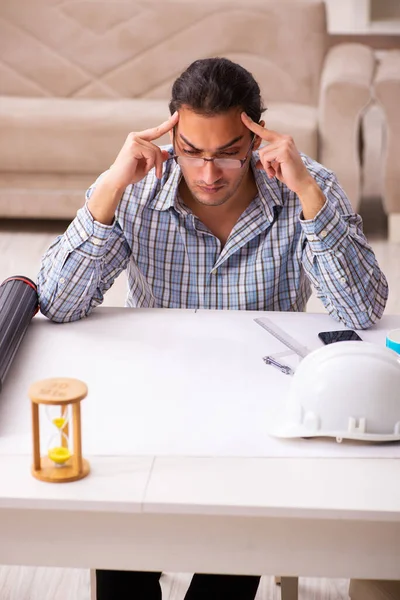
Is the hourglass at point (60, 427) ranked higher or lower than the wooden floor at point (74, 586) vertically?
higher

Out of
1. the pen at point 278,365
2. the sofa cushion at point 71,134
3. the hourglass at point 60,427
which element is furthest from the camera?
the sofa cushion at point 71,134

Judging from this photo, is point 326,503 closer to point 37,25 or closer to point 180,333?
point 180,333

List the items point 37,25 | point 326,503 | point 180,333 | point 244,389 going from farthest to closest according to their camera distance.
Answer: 1. point 37,25
2. point 180,333
3. point 244,389
4. point 326,503

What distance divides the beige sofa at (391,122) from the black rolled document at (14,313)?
91.5 inches

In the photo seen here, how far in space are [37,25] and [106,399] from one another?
3.09m

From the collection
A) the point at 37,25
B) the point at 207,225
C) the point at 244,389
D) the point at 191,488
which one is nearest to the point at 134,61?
the point at 37,25

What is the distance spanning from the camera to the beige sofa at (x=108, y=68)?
12.6 ft

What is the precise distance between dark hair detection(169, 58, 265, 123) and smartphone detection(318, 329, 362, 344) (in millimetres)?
429

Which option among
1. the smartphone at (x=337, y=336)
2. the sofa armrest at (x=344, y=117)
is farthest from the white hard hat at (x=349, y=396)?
the sofa armrest at (x=344, y=117)

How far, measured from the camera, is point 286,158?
5.47 feet

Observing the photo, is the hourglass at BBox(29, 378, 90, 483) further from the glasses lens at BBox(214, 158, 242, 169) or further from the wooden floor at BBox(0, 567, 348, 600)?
the wooden floor at BBox(0, 567, 348, 600)

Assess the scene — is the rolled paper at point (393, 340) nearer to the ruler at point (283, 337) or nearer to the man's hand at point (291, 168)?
the ruler at point (283, 337)

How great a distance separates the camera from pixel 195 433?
4.28 feet

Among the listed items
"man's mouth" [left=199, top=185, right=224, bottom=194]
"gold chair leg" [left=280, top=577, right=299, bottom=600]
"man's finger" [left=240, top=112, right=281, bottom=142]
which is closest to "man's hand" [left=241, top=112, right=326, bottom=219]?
"man's finger" [left=240, top=112, right=281, bottom=142]
